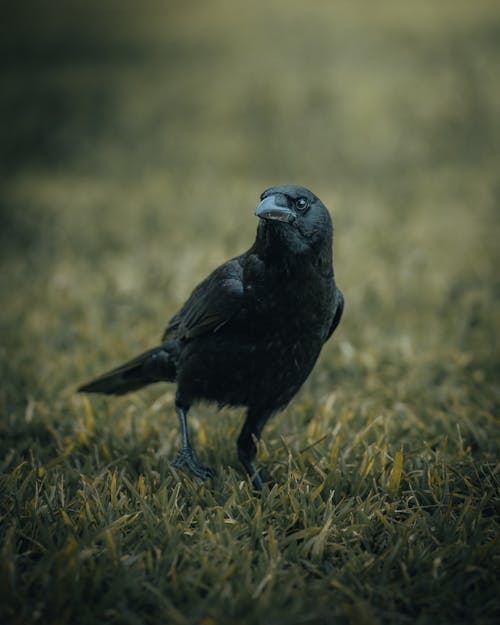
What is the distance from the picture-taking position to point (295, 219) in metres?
2.49

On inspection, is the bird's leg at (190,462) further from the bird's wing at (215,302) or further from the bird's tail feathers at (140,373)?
the bird's wing at (215,302)

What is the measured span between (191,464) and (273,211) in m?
1.19

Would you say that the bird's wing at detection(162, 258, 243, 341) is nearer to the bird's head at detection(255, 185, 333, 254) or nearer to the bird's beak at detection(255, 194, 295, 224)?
the bird's head at detection(255, 185, 333, 254)

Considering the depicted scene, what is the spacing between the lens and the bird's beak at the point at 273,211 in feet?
7.88

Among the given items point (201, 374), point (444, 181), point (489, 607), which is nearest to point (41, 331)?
point (201, 374)

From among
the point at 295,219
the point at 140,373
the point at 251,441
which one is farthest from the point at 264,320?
the point at 140,373

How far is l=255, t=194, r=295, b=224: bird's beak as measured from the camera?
7.88ft

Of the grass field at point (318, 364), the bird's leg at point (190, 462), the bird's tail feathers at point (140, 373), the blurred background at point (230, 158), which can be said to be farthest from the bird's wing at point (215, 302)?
the blurred background at point (230, 158)

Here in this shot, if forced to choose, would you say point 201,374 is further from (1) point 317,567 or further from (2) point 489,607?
(2) point 489,607

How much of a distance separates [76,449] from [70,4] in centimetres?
1692

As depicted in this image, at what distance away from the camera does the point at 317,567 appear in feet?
7.71

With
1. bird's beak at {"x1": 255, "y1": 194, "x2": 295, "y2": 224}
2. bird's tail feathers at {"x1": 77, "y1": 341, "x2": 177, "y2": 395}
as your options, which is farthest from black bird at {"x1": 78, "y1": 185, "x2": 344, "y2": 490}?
bird's tail feathers at {"x1": 77, "y1": 341, "x2": 177, "y2": 395}

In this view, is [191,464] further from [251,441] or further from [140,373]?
[140,373]

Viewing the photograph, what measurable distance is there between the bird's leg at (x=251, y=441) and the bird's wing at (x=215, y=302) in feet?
1.44
